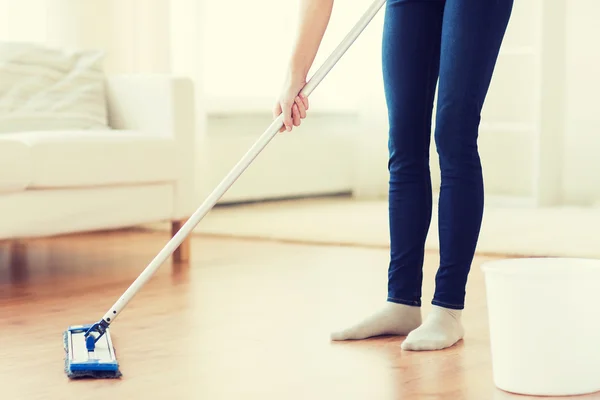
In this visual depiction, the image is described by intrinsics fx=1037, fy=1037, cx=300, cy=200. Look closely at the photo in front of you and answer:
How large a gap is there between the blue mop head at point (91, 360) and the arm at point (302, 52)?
52 centimetres

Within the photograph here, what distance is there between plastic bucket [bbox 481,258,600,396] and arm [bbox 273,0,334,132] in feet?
1.64

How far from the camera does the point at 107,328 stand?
74.0 inches

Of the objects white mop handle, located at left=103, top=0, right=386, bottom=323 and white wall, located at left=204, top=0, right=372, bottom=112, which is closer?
white mop handle, located at left=103, top=0, right=386, bottom=323

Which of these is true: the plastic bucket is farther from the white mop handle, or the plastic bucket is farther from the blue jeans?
the white mop handle

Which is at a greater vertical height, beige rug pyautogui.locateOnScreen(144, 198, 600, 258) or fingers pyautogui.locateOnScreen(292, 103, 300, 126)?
fingers pyautogui.locateOnScreen(292, 103, 300, 126)

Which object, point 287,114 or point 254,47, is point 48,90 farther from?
point 254,47

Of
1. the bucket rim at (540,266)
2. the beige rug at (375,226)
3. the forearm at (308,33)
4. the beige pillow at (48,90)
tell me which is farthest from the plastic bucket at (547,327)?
the beige pillow at (48,90)

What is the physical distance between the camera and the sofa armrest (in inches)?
124

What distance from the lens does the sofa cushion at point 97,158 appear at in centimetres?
279

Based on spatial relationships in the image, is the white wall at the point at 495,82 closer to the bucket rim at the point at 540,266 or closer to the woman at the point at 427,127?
the woman at the point at 427,127

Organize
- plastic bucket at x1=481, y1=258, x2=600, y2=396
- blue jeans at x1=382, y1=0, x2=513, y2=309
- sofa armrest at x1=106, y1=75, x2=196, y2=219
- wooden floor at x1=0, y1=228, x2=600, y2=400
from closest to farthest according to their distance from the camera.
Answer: plastic bucket at x1=481, y1=258, x2=600, y2=396
wooden floor at x1=0, y1=228, x2=600, y2=400
blue jeans at x1=382, y1=0, x2=513, y2=309
sofa armrest at x1=106, y1=75, x2=196, y2=219

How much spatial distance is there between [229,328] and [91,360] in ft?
1.49

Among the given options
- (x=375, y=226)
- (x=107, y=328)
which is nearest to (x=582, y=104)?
(x=375, y=226)

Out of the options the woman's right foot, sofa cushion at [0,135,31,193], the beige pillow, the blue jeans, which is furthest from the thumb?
the beige pillow
